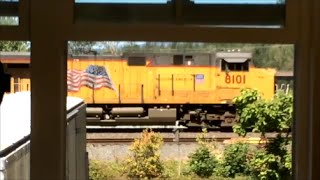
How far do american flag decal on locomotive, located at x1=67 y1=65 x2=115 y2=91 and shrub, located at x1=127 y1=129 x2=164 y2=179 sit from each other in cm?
20

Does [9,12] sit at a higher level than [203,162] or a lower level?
higher

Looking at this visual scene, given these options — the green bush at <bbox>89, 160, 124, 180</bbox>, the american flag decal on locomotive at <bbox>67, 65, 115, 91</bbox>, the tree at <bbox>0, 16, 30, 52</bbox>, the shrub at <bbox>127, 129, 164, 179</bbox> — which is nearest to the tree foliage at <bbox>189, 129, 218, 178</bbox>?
the shrub at <bbox>127, 129, 164, 179</bbox>

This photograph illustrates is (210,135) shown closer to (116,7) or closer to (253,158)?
(253,158)

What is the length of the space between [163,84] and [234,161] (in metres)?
0.35

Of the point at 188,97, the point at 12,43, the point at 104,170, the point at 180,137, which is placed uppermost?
the point at 12,43

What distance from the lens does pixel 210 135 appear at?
1.53 metres

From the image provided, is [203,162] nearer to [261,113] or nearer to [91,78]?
[261,113]

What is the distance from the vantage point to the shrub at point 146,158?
4.97 ft

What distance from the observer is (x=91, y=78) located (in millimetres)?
1517

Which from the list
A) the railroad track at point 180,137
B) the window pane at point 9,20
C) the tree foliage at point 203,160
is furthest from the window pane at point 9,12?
the tree foliage at point 203,160

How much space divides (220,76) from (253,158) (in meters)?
0.29

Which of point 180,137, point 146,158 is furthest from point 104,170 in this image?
point 180,137

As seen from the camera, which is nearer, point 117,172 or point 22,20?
point 22,20

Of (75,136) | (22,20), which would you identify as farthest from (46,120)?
(22,20)
